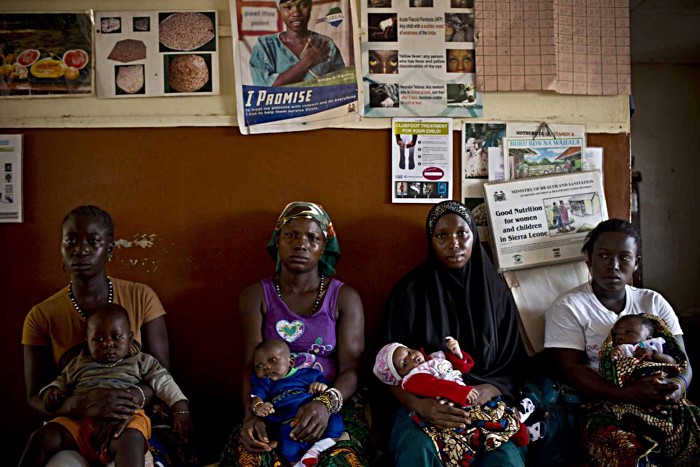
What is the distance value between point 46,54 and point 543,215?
285 cm

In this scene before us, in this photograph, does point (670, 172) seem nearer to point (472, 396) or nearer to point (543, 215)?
point (543, 215)

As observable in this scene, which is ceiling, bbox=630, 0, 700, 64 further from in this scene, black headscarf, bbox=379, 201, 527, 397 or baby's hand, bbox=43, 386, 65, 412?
baby's hand, bbox=43, 386, 65, 412

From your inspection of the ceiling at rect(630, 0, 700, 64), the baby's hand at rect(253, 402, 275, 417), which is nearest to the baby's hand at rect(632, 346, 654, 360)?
the baby's hand at rect(253, 402, 275, 417)

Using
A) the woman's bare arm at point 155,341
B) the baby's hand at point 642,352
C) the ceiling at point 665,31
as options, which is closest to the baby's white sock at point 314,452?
the woman's bare arm at point 155,341

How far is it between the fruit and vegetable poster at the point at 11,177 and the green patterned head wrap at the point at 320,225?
1.40 metres

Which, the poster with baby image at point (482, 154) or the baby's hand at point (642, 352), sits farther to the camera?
the poster with baby image at point (482, 154)

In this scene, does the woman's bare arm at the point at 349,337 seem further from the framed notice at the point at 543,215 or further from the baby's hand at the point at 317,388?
the framed notice at the point at 543,215

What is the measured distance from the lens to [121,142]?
3.19m

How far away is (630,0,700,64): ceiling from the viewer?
4.91m

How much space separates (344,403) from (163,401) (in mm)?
824

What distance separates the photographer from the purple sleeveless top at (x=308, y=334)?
2730 millimetres

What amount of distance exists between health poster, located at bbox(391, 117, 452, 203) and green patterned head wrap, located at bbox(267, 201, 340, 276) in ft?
1.54

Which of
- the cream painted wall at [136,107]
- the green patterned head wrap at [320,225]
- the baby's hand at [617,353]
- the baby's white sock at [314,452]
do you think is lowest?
the baby's white sock at [314,452]

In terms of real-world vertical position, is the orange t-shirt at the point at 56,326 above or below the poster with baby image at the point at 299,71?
below
